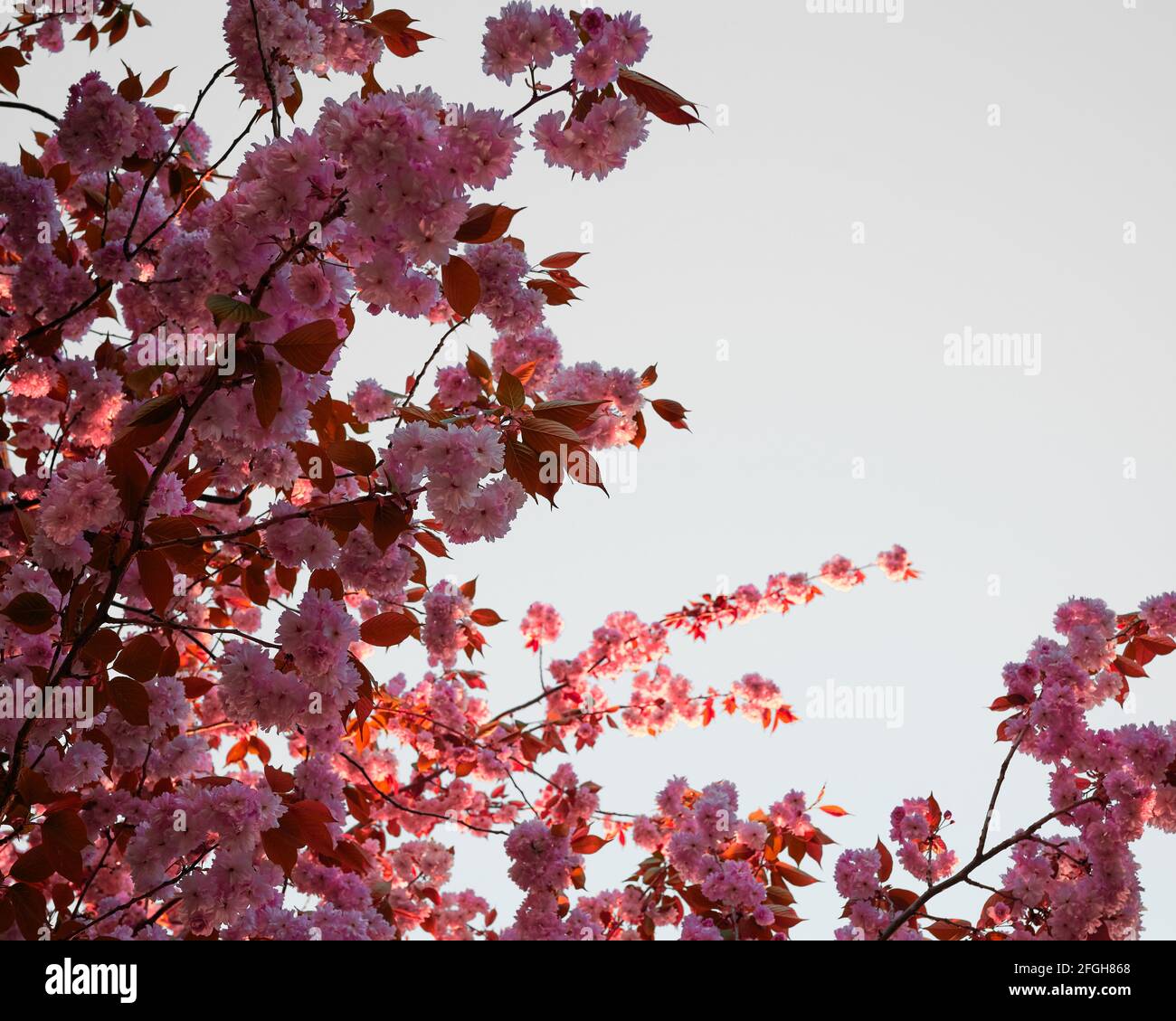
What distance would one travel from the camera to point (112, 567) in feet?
5.92

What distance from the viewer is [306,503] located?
2.90 metres

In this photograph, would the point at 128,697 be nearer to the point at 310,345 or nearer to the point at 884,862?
the point at 310,345

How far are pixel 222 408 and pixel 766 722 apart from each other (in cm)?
460

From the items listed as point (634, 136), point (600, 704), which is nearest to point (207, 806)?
point (634, 136)

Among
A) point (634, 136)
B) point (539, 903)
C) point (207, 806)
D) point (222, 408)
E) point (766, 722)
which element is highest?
point (634, 136)

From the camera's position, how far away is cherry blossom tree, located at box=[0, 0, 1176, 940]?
1683 millimetres

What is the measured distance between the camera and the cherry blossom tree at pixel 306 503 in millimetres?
1683

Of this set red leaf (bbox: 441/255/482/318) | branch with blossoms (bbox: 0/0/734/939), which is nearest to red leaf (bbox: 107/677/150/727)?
branch with blossoms (bbox: 0/0/734/939)

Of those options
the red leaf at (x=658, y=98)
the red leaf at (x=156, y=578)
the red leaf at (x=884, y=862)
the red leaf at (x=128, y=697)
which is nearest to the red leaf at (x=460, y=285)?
the red leaf at (x=658, y=98)

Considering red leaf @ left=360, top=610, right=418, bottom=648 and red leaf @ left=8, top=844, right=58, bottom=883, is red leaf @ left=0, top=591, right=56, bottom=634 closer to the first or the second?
red leaf @ left=8, top=844, right=58, bottom=883

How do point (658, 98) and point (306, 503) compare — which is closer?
point (658, 98)

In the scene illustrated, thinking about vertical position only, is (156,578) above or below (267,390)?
below

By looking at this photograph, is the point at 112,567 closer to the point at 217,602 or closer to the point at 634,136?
the point at 634,136

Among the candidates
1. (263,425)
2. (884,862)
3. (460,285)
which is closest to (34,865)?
(263,425)
